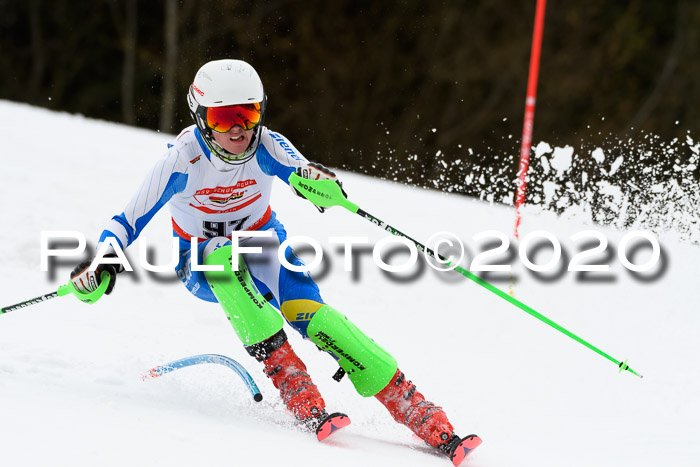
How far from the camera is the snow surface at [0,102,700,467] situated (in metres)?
2.54

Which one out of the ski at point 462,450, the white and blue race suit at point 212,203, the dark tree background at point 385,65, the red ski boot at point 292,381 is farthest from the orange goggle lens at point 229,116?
the dark tree background at point 385,65

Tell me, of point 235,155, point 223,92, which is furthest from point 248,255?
point 223,92

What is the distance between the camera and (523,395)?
3992 mm

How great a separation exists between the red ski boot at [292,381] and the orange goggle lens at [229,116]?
768 millimetres

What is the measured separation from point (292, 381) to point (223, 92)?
41.7 inches

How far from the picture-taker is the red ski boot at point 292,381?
2861 mm

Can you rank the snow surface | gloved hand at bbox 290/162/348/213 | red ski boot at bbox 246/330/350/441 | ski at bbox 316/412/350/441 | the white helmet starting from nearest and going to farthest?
the snow surface, ski at bbox 316/412/350/441, red ski boot at bbox 246/330/350/441, the white helmet, gloved hand at bbox 290/162/348/213

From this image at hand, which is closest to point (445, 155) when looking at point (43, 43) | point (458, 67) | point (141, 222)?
point (458, 67)


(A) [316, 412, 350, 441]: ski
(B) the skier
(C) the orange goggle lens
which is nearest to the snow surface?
(A) [316, 412, 350, 441]: ski

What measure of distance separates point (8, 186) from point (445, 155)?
412 inches

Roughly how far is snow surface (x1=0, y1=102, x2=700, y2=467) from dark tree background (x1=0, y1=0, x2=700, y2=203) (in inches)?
353

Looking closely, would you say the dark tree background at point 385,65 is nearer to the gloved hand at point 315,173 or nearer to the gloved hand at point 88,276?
the gloved hand at point 315,173

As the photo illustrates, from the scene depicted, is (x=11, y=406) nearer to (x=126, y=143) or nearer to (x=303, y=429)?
(x=303, y=429)

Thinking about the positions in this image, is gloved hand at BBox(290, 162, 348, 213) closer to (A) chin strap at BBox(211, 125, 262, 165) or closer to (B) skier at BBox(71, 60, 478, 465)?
(B) skier at BBox(71, 60, 478, 465)
